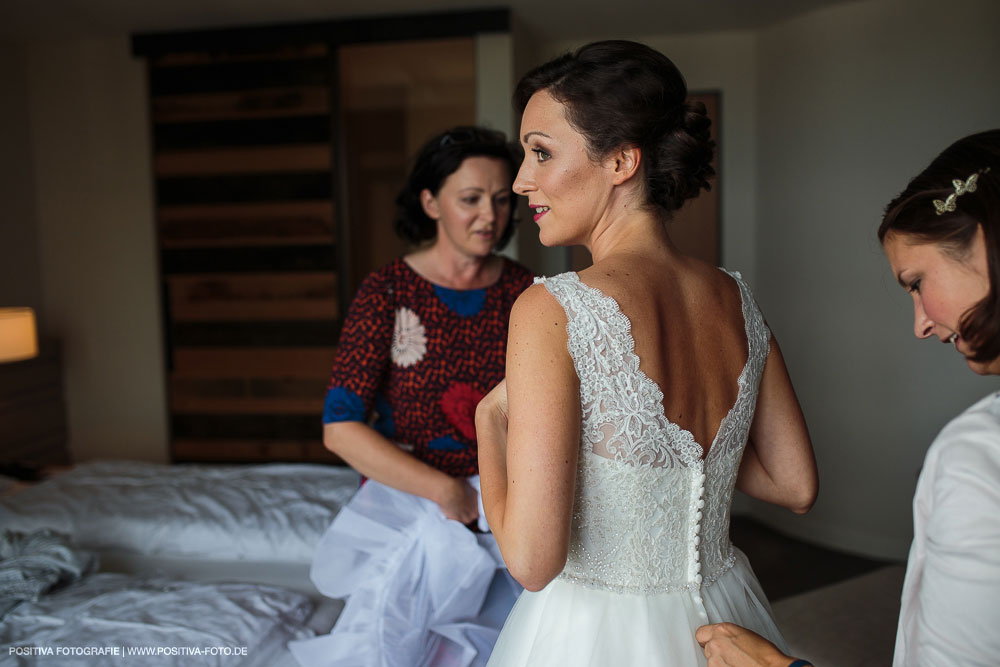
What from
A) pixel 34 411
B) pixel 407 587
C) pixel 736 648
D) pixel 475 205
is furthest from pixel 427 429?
pixel 34 411

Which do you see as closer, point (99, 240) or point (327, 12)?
point (327, 12)

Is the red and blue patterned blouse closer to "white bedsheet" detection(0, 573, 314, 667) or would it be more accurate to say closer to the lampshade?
"white bedsheet" detection(0, 573, 314, 667)

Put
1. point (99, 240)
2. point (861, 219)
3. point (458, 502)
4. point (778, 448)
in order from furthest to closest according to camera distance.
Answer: point (99, 240) < point (861, 219) < point (458, 502) < point (778, 448)

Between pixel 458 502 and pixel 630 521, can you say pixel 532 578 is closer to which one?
pixel 630 521

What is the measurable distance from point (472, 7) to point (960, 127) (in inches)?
92.6

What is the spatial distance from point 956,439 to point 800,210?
3.53m

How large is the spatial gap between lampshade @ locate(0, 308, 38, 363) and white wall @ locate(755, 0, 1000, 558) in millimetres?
3799

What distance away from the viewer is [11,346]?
11.3ft

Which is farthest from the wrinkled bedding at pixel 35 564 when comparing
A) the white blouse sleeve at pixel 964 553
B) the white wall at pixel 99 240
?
the white wall at pixel 99 240

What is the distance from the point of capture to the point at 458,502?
5.08ft

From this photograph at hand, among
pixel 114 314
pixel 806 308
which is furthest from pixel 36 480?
pixel 806 308

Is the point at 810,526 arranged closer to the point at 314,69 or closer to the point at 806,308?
the point at 806,308

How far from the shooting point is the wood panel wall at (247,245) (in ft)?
13.3

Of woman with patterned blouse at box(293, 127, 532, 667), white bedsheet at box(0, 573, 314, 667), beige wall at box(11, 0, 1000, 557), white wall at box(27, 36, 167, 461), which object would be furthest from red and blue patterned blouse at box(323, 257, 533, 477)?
white wall at box(27, 36, 167, 461)
